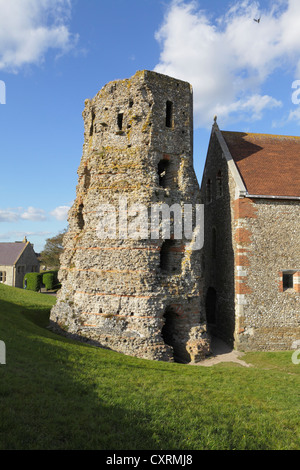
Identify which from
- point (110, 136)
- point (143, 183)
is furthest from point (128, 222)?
point (110, 136)

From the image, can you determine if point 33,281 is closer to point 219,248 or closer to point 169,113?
point 219,248

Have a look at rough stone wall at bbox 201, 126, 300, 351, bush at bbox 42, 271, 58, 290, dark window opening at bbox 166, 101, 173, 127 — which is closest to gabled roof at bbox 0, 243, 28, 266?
bush at bbox 42, 271, 58, 290

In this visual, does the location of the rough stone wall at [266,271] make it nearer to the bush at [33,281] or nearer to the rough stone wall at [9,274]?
the bush at [33,281]

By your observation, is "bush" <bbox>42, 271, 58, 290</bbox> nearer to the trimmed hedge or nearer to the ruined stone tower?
the trimmed hedge

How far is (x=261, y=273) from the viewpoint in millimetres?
14648

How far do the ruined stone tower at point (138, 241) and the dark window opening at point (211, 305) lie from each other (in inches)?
153

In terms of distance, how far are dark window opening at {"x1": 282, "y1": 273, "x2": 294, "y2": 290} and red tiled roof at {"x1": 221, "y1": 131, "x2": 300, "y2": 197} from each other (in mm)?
4005

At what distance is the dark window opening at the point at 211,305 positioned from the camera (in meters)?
17.7

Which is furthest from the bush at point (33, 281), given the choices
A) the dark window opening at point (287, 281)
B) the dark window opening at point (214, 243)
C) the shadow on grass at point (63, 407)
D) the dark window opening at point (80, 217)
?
the dark window opening at point (287, 281)

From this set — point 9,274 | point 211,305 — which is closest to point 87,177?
point 211,305

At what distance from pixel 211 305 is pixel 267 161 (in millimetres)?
9006

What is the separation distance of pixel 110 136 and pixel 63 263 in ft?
23.1

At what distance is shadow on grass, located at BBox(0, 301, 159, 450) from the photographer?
14.3 feet
